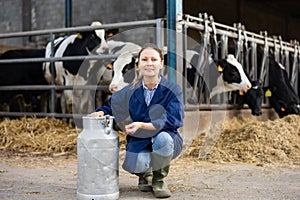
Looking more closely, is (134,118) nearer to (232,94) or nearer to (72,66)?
(72,66)

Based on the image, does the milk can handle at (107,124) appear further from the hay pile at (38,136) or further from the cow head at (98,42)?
the cow head at (98,42)

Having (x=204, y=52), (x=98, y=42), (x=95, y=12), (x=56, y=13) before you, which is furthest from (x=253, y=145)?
(x=56, y=13)

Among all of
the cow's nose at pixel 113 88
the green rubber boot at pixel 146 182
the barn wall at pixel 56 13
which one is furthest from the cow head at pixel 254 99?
the barn wall at pixel 56 13

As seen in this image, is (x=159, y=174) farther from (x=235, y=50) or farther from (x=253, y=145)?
(x=235, y=50)

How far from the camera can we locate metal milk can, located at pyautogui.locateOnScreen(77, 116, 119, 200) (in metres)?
2.60

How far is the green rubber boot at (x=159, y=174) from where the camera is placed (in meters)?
2.70

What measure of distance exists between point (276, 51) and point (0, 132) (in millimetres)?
5045

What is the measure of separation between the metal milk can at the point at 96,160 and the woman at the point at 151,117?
0.09 metres

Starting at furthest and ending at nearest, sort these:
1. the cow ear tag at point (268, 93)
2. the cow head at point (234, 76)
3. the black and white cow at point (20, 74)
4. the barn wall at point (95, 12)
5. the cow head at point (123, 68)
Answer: the barn wall at point (95, 12) → the cow ear tag at point (268, 93) → the black and white cow at point (20, 74) → the cow head at point (234, 76) → the cow head at point (123, 68)

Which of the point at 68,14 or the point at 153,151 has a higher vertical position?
the point at 68,14

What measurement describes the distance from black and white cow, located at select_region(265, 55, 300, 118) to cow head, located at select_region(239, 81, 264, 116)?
50cm

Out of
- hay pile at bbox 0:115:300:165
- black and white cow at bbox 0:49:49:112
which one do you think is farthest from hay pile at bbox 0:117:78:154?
black and white cow at bbox 0:49:49:112

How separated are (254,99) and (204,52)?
54.2 inches

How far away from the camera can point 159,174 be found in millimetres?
2746
